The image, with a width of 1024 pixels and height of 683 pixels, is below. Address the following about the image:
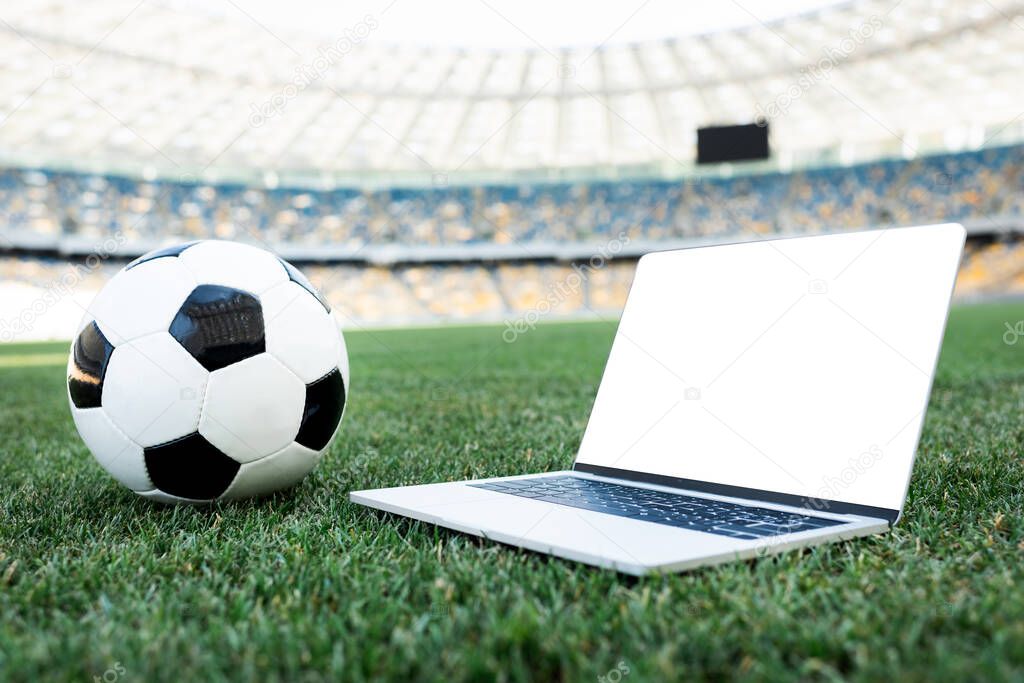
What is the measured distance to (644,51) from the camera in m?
27.8

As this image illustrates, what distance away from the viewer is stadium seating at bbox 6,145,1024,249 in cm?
3250

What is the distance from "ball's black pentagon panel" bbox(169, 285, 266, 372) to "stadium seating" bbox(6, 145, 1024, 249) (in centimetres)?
3242

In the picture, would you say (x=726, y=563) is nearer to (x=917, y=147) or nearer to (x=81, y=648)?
(x=81, y=648)

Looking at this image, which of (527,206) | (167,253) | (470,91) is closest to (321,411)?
(167,253)

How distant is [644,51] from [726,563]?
28780 mm

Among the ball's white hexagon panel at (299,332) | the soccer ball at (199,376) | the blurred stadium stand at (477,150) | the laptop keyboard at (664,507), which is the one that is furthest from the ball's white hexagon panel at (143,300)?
the blurred stadium stand at (477,150)

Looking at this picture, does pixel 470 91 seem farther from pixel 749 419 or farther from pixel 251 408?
pixel 749 419

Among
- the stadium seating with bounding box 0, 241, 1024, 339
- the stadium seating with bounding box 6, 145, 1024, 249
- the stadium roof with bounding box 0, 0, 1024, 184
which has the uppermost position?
the stadium roof with bounding box 0, 0, 1024, 184

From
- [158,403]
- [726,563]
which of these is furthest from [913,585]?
[158,403]

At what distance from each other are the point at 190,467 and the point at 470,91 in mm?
29572

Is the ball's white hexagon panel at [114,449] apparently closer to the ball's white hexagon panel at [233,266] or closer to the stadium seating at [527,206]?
the ball's white hexagon panel at [233,266]

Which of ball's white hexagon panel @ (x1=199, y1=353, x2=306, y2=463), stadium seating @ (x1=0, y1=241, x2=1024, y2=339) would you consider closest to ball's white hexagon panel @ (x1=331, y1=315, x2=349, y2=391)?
ball's white hexagon panel @ (x1=199, y1=353, x2=306, y2=463)

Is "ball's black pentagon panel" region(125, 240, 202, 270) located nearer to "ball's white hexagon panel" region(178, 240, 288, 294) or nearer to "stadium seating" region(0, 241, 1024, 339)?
"ball's white hexagon panel" region(178, 240, 288, 294)

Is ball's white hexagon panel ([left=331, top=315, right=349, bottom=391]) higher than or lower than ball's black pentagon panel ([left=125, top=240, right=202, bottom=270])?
lower
